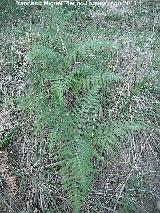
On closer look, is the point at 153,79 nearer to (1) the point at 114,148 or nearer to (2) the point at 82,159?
(1) the point at 114,148

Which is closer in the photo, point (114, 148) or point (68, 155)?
point (68, 155)

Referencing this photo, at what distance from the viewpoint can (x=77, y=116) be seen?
13.6ft

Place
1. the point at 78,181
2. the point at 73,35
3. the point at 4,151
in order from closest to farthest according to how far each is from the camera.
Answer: the point at 78,181
the point at 4,151
the point at 73,35

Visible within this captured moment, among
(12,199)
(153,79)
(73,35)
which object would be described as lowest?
(12,199)

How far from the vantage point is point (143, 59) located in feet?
17.2

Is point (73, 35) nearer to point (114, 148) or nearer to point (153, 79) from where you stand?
point (153, 79)

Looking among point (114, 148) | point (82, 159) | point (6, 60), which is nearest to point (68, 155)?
point (82, 159)

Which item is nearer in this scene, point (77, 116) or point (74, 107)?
point (77, 116)

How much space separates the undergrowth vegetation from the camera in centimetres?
404

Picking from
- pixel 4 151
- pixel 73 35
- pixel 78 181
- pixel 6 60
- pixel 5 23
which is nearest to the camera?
pixel 78 181

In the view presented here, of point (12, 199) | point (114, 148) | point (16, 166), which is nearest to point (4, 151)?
point (16, 166)

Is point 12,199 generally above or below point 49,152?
below

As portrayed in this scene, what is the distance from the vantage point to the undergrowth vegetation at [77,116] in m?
4.04

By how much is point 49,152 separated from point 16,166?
13.9 inches
